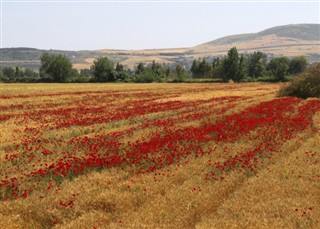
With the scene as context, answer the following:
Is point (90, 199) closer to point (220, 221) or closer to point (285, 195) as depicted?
point (220, 221)

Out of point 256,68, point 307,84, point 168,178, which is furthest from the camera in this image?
point 256,68

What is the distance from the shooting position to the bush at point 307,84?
36250 mm

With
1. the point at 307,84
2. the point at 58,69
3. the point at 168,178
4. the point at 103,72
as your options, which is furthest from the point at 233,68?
the point at 168,178

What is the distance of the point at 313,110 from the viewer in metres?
25.0

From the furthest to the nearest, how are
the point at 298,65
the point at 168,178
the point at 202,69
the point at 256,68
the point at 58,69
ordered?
the point at 202,69 < the point at 298,65 < the point at 256,68 < the point at 58,69 < the point at 168,178

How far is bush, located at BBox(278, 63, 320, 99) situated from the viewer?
119 feet

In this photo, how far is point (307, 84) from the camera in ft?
120

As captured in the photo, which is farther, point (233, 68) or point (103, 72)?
point (103, 72)

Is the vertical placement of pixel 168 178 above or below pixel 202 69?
above

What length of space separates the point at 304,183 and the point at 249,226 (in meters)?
3.46

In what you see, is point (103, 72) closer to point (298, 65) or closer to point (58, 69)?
point (58, 69)

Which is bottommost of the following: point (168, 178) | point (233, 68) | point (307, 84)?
point (233, 68)

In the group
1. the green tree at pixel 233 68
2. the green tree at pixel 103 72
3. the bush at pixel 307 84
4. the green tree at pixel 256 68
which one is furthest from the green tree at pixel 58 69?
the bush at pixel 307 84

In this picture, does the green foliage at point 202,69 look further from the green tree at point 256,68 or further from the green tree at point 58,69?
the green tree at point 58,69
